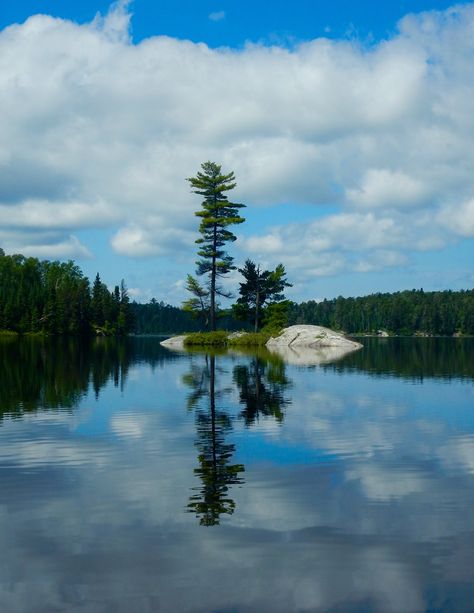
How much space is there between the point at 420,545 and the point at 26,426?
11833 mm

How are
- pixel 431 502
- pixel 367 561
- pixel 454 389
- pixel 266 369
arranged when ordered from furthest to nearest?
pixel 266 369
pixel 454 389
pixel 431 502
pixel 367 561

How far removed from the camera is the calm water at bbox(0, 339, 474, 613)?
22.0ft

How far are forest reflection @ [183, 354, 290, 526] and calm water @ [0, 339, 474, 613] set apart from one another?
7 cm

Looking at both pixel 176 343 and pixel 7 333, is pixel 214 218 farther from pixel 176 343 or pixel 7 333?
pixel 7 333

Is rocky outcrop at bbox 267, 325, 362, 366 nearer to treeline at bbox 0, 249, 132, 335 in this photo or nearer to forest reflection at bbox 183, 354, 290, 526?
forest reflection at bbox 183, 354, 290, 526

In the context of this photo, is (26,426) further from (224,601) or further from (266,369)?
(266,369)

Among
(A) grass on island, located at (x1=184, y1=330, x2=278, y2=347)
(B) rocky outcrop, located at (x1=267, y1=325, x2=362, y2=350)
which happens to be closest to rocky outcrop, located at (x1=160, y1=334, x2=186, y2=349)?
(A) grass on island, located at (x1=184, y1=330, x2=278, y2=347)

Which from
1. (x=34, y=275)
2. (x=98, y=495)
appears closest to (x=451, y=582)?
(x=98, y=495)

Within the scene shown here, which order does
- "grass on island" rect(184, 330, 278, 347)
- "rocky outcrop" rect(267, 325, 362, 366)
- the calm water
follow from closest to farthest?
the calm water, "grass on island" rect(184, 330, 278, 347), "rocky outcrop" rect(267, 325, 362, 366)

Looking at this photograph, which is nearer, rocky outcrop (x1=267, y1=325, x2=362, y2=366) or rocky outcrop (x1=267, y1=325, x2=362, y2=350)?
rocky outcrop (x1=267, y1=325, x2=362, y2=366)

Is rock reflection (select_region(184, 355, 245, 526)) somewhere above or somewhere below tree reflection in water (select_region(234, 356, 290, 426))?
below

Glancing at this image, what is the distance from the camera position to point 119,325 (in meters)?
141

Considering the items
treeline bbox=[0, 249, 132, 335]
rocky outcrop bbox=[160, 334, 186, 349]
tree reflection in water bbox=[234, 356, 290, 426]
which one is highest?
treeline bbox=[0, 249, 132, 335]

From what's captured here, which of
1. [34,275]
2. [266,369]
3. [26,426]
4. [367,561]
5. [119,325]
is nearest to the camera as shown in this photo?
[367,561]
